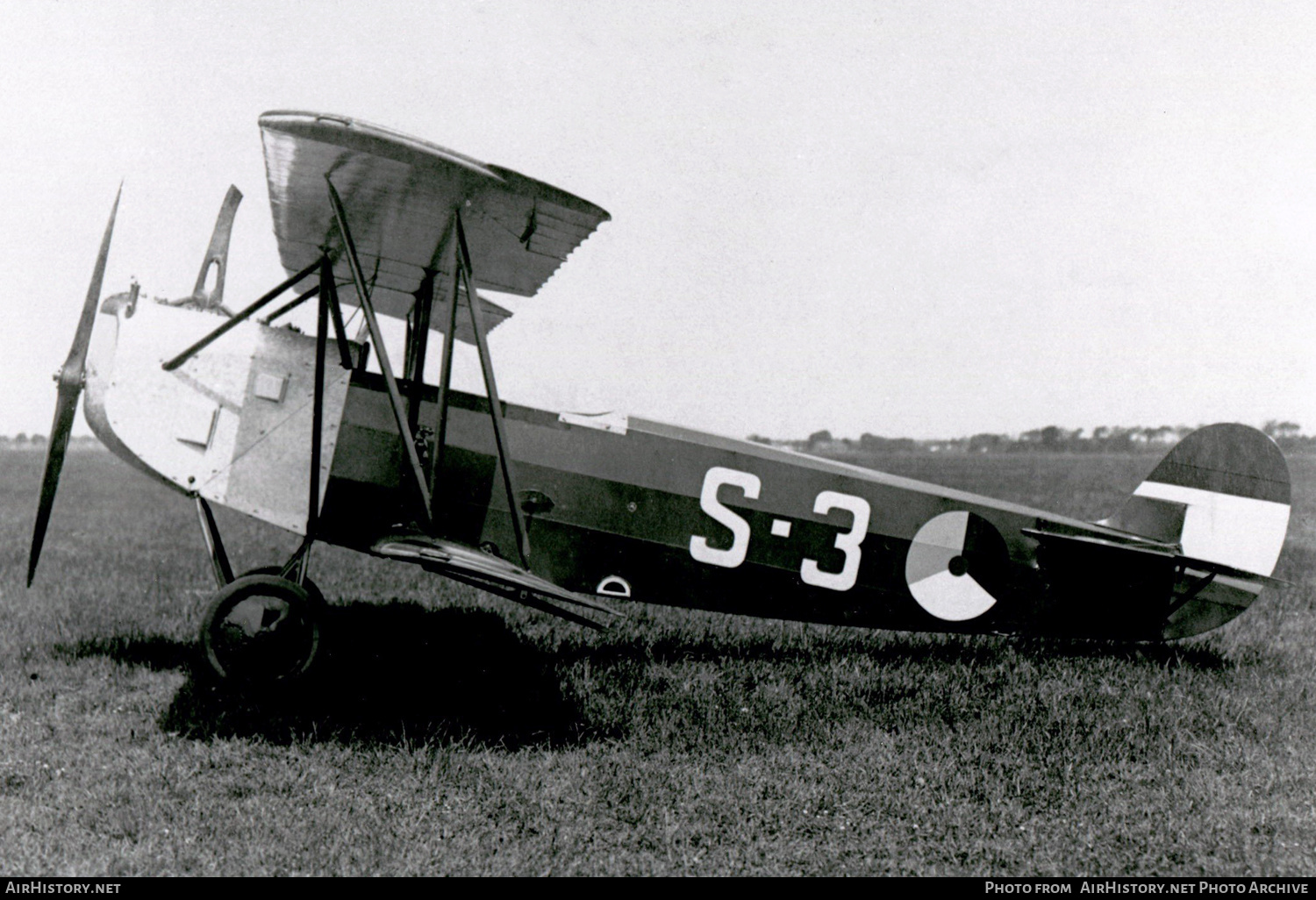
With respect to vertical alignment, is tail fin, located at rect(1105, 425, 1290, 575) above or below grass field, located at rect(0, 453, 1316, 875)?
above

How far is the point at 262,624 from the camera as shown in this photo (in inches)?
160

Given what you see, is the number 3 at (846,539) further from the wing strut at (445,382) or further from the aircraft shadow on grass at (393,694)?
the wing strut at (445,382)

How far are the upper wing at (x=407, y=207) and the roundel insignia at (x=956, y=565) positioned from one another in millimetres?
2817

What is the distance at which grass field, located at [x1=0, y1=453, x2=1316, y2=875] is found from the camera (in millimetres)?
3180

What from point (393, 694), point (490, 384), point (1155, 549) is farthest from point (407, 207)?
point (1155, 549)

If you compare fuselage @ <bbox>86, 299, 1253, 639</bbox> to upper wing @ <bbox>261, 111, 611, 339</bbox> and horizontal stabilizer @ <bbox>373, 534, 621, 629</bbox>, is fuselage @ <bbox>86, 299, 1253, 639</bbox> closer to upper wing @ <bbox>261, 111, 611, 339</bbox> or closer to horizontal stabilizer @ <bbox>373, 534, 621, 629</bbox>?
horizontal stabilizer @ <bbox>373, 534, 621, 629</bbox>

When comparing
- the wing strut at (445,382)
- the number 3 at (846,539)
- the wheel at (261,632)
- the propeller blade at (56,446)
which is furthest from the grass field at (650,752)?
the wing strut at (445,382)

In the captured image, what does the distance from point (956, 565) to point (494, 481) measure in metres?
2.90

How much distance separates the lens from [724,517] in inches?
201

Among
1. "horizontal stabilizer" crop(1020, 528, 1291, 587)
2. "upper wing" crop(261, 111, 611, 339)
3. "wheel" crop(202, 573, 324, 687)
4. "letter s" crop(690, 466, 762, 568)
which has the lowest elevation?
"wheel" crop(202, 573, 324, 687)

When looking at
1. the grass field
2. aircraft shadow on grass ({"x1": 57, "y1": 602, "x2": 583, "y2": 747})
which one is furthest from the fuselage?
aircraft shadow on grass ({"x1": 57, "y1": 602, "x2": 583, "y2": 747})

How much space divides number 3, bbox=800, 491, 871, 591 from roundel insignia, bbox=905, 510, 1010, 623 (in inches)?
13.5
